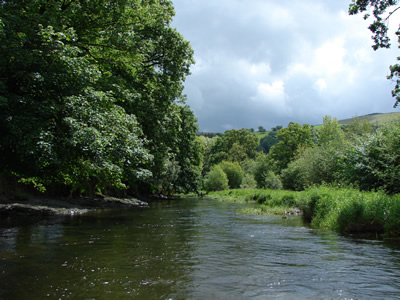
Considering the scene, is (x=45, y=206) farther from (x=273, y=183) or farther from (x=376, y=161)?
(x=273, y=183)

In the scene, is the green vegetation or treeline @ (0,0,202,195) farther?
the green vegetation

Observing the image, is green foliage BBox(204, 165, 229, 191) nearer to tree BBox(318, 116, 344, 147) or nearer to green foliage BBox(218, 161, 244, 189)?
green foliage BBox(218, 161, 244, 189)

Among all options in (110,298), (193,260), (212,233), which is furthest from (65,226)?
(110,298)

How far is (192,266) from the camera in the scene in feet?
25.9

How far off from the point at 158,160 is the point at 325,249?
17.8m

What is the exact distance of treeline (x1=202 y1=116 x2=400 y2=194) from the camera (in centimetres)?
1797

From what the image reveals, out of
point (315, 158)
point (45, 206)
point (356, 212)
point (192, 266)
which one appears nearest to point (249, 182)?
point (315, 158)

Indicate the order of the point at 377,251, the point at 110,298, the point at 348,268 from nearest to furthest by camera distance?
the point at 110,298
the point at 348,268
the point at 377,251

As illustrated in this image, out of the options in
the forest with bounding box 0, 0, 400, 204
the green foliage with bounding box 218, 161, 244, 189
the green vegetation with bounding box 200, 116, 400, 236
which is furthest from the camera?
the green foliage with bounding box 218, 161, 244, 189

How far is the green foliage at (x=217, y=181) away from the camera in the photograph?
73.6m

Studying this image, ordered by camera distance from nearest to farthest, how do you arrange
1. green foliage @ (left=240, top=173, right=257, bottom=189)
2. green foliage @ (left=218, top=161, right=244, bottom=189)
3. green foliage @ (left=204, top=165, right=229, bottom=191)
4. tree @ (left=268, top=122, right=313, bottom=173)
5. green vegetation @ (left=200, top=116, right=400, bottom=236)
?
green vegetation @ (left=200, top=116, right=400, bottom=236)
tree @ (left=268, top=122, right=313, bottom=173)
green foliage @ (left=240, top=173, right=257, bottom=189)
green foliage @ (left=204, top=165, right=229, bottom=191)
green foliage @ (left=218, top=161, right=244, bottom=189)

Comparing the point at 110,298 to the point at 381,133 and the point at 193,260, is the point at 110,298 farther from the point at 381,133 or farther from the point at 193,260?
the point at 381,133

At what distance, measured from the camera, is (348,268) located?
25.7 ft

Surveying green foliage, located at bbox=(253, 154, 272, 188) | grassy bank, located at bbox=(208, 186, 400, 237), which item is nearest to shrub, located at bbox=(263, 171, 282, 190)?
green foliage, located at bbox=(253, 154, 272, 188)
